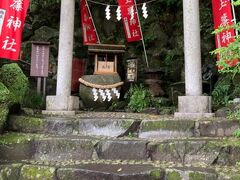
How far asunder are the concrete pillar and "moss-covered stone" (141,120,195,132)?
264 cm

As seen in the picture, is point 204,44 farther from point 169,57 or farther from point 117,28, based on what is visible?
point 117,28

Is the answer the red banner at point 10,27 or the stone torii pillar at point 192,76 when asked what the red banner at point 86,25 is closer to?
the red banner at point 10,27

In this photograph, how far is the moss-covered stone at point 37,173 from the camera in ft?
16.6

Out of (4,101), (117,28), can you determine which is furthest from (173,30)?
(4,101)

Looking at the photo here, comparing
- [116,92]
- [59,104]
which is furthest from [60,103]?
[116,92]

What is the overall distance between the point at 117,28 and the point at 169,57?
304 centimetres

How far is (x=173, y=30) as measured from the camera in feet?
43.0

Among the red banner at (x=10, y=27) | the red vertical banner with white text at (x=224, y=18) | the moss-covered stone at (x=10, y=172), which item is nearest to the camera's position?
the moss-covered stone at (x=10, y=172)

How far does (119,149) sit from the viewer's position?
5711 millimetres

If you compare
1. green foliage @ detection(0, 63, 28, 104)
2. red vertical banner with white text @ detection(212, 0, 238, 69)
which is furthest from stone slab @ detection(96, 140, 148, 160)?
red vertical banner with white text @ detection(212, 0, 238, 69)

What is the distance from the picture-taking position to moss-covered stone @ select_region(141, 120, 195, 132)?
6.20 metres

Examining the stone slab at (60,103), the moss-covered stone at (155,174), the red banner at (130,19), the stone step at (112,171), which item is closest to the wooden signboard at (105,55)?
the red banner at (130,19)

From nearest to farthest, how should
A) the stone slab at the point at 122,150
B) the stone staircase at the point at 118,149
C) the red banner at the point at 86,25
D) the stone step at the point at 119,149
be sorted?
1. the stone staircase at the point at 118,149
2. the stone step at the point at 119,149
3. the stone slab at the point at 122,150
4. the red banner at the point at 86,25

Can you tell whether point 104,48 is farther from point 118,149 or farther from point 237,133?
point 237,133
